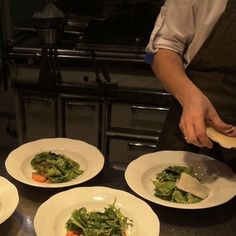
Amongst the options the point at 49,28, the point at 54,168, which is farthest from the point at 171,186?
the point at 49,28

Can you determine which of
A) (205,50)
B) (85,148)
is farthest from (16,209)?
(205,50)

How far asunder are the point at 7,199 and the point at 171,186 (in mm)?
363

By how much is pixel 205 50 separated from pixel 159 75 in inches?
6.8

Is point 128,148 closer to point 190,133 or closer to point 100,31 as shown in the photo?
point 100,31

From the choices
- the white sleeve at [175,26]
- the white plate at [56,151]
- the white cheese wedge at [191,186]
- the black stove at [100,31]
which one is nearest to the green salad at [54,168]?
the white plate at [56,151]

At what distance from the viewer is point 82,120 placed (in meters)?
2.08

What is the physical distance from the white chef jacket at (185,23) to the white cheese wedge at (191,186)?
0.40 meters

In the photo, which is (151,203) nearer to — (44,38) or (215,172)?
(215,172)

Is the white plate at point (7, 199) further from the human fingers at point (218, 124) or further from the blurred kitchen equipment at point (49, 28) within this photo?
the blurred kitchen equipment at point (49, 28)

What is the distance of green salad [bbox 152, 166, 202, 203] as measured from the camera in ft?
2.82

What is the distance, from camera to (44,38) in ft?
6.40

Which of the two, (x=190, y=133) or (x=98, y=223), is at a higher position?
(x=190, y=133)

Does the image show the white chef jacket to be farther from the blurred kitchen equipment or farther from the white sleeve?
the blurred kitchen equipment

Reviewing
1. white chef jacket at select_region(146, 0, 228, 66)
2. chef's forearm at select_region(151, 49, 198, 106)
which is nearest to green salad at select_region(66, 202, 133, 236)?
chef's forearm at select_region(151, 49, 198, 106)
